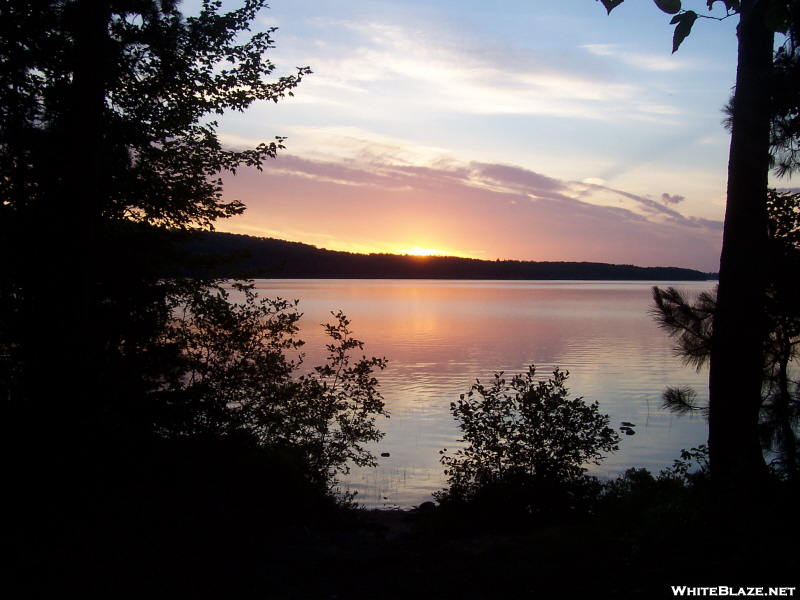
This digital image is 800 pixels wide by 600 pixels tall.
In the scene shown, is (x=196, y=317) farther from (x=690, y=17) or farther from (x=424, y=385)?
(x=424, y=385)

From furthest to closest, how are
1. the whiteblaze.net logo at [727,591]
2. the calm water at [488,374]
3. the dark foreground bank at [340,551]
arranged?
the calm water at [488,374], the dark foreground bank at [340,551], the whiteblaze.net logo at [727,591]

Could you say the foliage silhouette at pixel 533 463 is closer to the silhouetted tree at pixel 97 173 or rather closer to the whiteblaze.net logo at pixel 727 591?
the whiteblaze.net logo at pixel 727 591

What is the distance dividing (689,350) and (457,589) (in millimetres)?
5964

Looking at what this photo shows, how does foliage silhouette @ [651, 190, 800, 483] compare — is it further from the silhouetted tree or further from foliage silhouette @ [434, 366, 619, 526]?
the silhouetted tree

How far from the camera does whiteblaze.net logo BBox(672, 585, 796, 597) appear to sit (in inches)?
168

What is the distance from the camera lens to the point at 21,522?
5.77 m

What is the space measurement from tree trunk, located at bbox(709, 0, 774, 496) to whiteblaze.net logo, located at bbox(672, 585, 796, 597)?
2.79 meters

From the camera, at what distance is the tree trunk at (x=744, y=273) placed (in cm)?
710

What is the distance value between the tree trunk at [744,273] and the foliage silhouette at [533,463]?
151cm

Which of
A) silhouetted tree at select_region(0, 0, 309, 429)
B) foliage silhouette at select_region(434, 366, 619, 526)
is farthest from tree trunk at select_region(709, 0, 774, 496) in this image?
silhouetted tree at select_region(0, 0, 309, 429)

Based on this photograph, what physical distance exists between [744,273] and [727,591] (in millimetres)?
4139

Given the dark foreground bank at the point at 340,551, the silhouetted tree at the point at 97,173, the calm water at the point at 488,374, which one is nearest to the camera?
the dark foreground bank at the point at 340,551

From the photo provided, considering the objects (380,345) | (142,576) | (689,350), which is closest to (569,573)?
(142,576)

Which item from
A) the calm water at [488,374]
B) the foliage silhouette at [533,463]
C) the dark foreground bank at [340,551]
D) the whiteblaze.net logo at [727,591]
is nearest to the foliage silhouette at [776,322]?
the calm water at [488,374]
